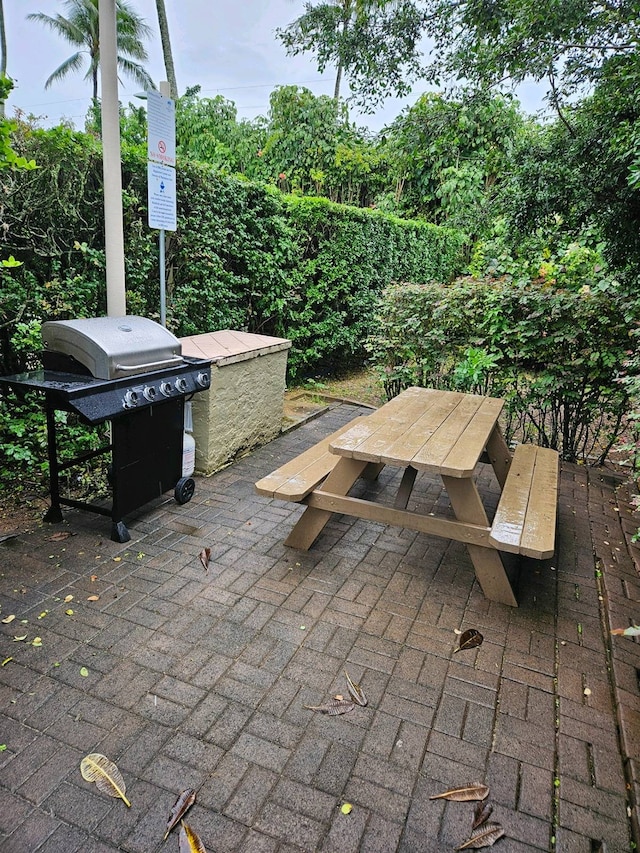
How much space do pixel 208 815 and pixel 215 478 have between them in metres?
2.61

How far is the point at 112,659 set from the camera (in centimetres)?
204

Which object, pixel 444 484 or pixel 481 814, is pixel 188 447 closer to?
pixel 444 484

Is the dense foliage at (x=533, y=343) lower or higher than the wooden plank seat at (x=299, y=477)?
higher

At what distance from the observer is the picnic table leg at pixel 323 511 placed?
8.99ft

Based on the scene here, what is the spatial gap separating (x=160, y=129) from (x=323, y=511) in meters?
2.81

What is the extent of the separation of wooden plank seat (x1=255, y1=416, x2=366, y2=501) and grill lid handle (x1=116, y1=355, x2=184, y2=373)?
0.90 meters

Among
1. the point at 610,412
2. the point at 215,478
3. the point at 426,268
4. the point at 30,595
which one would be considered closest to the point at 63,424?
the point at 215,478

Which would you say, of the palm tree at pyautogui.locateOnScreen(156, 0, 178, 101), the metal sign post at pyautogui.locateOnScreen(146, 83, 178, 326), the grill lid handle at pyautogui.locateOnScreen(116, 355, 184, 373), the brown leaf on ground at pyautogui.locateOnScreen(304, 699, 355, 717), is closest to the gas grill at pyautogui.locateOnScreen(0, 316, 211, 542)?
the grill lid handle at pyautogui.locateOnScreen(116, 355, 184, 373)

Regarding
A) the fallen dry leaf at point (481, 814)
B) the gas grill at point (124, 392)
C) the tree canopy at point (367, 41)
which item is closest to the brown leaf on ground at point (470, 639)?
the fallen dry leaf at point (481, 814)

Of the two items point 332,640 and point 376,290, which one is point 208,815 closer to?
point 332,640

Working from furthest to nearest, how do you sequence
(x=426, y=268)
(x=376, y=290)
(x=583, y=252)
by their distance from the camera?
(x=426, y=268), (x=376, y=290), (x=583, y=252)

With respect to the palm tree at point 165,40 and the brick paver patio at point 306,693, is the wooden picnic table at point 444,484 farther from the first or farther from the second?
the palm tree at point 165,40

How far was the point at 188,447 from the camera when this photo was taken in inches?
141

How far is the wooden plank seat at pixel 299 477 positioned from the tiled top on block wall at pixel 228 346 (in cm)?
109
